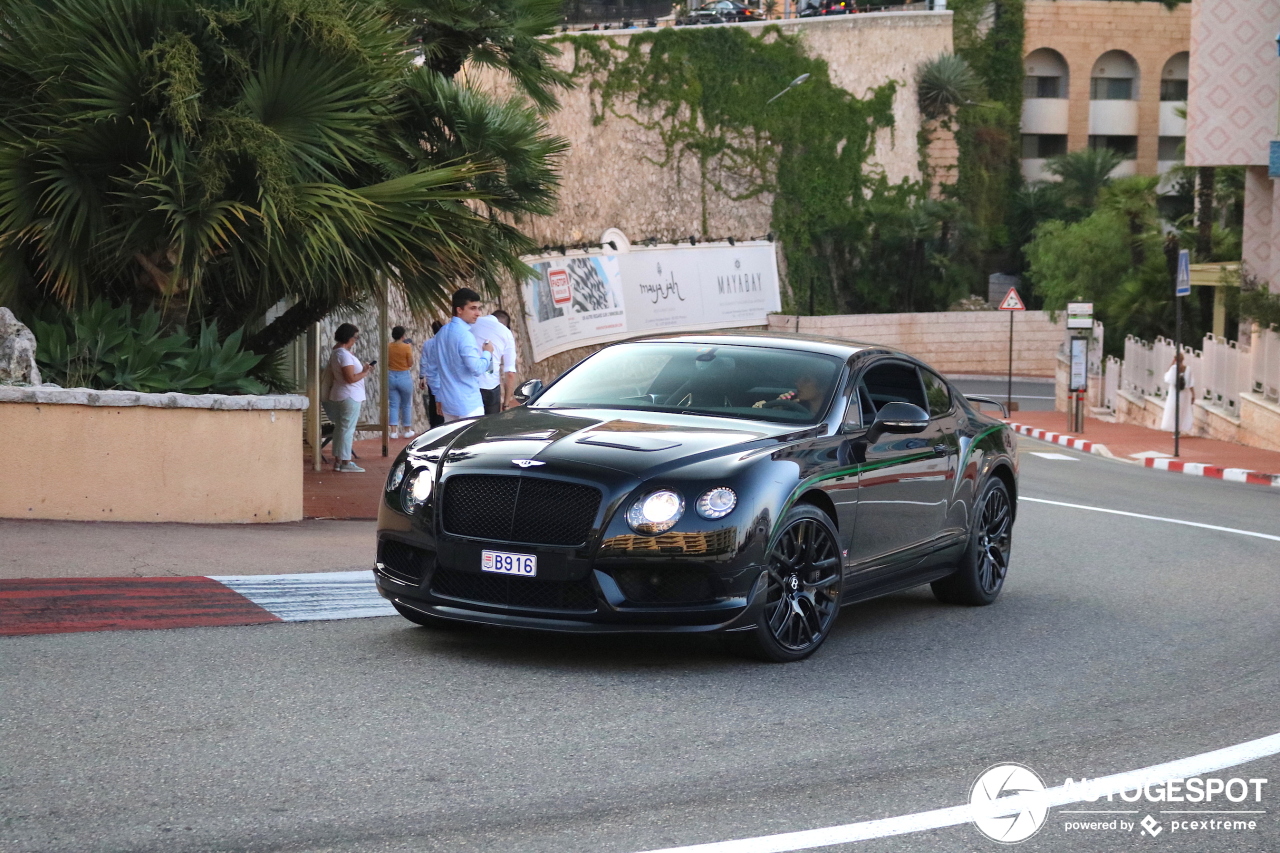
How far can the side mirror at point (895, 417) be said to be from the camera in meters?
7.90

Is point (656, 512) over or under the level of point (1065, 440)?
over

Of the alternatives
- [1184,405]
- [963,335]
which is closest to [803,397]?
[1184,405]

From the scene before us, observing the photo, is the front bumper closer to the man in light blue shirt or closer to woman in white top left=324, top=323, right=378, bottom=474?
the man in light blue shirt

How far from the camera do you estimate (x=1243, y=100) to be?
116 ft

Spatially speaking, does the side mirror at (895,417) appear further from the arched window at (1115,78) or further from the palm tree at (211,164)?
the arched window at (1115,78)

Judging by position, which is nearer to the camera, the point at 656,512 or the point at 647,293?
the point at 656,512

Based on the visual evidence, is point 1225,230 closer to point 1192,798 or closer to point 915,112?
point 915,112

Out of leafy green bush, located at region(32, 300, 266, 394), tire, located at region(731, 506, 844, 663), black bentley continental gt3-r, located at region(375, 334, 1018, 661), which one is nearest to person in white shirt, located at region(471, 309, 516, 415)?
leafy green bush, located at region(32, 300, 266, 394)

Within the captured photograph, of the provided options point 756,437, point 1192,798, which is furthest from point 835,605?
point 1192,798

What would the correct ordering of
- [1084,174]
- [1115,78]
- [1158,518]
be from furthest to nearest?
[1115,78] → [1084,174] → [1158,518]

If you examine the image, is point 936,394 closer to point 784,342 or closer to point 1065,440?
point 784,342

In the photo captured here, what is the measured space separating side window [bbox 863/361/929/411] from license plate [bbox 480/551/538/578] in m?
2.64

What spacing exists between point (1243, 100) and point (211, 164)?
2973 centimetres

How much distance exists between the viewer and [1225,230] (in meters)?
42.1
